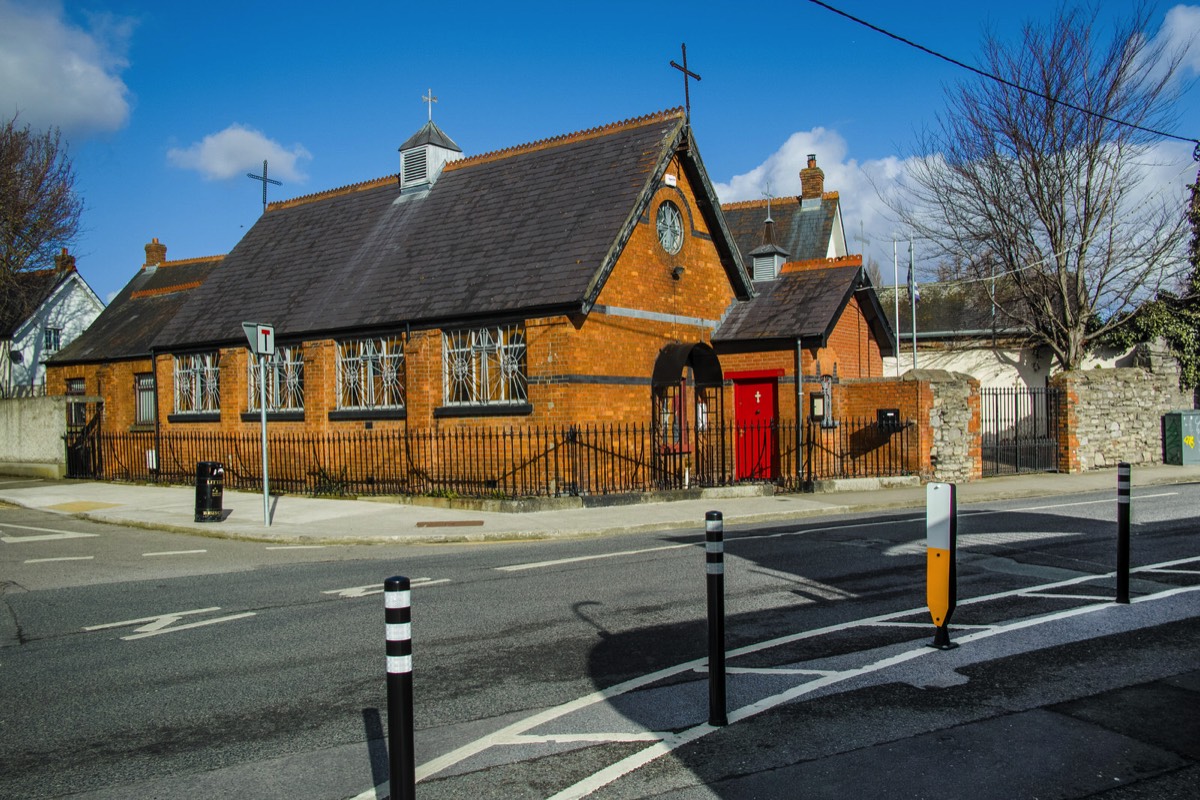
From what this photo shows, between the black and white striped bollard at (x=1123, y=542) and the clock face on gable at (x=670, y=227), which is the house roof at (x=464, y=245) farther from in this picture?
the black and white striped bollard at (x=1123, y=542)

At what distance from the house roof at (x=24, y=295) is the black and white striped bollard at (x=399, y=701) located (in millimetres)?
41325

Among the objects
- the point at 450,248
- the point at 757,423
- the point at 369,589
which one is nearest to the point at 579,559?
the point at 369,589

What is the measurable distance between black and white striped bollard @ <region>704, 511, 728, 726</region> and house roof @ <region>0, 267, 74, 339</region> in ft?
134

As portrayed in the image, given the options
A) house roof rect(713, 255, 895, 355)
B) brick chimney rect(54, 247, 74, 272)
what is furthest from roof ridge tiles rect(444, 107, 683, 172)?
brick chimney rect(54, 247, 74, 272)

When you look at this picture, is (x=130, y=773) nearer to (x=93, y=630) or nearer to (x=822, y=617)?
(x=93, y=630)

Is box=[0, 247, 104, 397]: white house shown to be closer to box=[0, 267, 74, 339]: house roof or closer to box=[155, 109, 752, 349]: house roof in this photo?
box=[0, 267, 74, 339]: house roof

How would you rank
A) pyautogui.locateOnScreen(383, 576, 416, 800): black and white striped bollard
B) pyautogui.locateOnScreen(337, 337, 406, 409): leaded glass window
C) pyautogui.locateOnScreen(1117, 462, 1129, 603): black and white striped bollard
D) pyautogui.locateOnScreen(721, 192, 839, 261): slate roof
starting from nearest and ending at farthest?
pyautogui.locateOnScreen(383, 576, 416, 800): black and white striped bollard
pyautogui.locateOnScreen(1117, 462, 1129, 603): black and white striped bollard
pyautogui.locateOnScreen(337, 337, 406, 409): leaded glass window
pyautogui.locateOnScreen(721, 192, 839, 261): slate roof

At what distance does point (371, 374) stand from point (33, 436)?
10.3 meters

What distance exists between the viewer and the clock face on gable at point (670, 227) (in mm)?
21062

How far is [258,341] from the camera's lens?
1545 cm

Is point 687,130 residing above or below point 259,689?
above

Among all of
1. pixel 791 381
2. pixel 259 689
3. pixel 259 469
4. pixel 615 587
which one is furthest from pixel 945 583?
pixel 259 469

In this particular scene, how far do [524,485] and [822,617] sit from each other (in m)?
11.1

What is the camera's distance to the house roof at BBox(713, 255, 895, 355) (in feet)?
71.6
